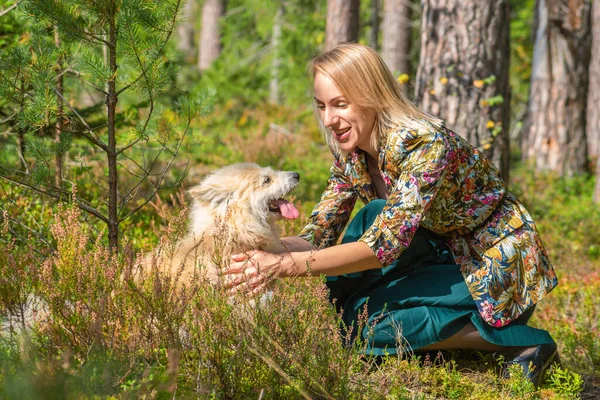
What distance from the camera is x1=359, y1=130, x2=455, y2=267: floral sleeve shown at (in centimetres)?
349

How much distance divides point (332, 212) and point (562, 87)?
914 centimetres

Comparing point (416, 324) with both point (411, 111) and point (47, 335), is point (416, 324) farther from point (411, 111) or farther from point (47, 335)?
point (47, 335)

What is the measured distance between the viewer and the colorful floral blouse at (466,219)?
138 inches

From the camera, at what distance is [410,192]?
352 centimetres

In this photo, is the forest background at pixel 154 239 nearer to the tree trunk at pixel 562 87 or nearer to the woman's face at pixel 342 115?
the woman's face at pixel 342 115

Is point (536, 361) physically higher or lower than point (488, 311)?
lower

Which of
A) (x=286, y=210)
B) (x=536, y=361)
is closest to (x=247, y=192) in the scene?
(x=286, y=210)

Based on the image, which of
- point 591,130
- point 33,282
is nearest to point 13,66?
point 33,282

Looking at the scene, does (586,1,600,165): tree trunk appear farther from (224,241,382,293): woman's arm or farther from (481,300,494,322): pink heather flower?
(224,241,382,293): woman's arm

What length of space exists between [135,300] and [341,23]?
896 cm

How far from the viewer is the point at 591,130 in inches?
571

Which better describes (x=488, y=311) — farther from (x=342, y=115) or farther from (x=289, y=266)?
(x=342, y=115)

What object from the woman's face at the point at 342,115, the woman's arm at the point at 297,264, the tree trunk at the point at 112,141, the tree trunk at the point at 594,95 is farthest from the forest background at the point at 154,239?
the tree trunk at the point at 594,95

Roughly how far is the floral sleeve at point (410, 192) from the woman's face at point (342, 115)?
31 cm
